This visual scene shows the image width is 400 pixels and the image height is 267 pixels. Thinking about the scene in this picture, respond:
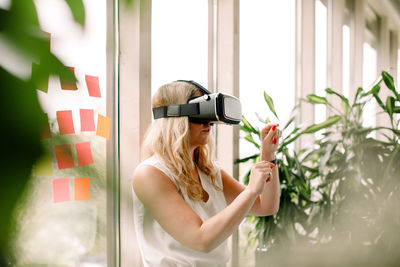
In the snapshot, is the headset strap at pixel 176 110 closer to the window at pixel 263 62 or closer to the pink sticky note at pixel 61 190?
the pink sticky note at pixel 61 190

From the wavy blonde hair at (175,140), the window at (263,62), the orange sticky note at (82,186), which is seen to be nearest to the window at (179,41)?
the window at (263,62)

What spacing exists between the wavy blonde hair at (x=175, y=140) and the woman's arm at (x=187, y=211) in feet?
0.23

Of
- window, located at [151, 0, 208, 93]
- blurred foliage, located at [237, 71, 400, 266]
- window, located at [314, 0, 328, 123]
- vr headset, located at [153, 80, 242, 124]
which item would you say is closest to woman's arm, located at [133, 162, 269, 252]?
vr headset, located at [153, 80, 242, 124]

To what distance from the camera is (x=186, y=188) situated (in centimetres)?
117

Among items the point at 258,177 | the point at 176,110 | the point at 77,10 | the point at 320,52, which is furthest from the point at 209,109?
the point at 320,52

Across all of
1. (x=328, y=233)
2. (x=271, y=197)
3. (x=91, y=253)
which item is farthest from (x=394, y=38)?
(x=91, y=253)

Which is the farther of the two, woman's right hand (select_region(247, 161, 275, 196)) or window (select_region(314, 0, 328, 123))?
window (select_region(314, 0, 328, 123))

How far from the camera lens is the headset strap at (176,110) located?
1139mm

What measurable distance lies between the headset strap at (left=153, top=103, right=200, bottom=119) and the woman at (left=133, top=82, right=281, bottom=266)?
1cm

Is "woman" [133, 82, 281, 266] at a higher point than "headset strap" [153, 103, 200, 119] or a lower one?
lower

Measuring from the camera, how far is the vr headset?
3.51 feet

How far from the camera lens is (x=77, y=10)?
189 mm

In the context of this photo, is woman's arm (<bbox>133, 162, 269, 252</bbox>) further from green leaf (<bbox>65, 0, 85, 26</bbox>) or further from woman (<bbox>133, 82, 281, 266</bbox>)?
green leaf (<bbox>65, 0, 85, 26</bbox>)

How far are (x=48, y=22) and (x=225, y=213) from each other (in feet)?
2.81
